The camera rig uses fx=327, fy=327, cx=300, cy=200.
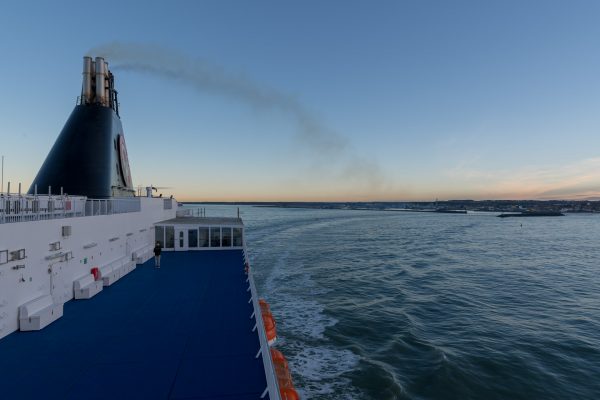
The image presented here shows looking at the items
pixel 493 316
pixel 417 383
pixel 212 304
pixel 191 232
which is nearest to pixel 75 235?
pixel 212 304

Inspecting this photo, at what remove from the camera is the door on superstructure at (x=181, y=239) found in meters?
25.6

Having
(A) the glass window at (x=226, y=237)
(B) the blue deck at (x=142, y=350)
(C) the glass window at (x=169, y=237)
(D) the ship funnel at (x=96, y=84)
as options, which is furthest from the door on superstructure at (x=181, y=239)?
(D) the ship funnel at (x=96, y=84)

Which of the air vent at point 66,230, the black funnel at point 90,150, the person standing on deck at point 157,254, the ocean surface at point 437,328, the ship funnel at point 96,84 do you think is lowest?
the ocean surface at point 437,328

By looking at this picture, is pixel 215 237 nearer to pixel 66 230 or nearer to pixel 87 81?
pixel 66 230

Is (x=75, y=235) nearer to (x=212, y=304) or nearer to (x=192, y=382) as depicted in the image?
(x=212, y=304)

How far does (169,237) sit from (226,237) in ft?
14.5

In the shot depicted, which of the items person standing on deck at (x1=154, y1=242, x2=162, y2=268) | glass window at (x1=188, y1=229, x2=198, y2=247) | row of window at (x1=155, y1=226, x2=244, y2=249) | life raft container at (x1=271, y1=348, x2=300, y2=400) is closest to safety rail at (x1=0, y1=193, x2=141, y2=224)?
person standing on deck at (x1=154, y1=242, x2=162, y2=268)

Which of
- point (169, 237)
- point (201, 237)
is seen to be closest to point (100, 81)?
point (169, 237)

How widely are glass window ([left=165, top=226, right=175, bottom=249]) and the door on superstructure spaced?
25cm

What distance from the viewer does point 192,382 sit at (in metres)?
7.36

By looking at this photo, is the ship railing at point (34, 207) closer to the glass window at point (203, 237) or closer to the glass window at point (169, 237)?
the glass window at point (169, 237)

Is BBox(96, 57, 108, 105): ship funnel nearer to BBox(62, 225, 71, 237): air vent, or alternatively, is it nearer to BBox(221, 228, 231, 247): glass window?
BBox(221, 228, 231, 247): glass window

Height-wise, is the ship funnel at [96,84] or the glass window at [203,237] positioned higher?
the ship funnel at [96,84]

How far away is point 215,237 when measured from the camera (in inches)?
1033
